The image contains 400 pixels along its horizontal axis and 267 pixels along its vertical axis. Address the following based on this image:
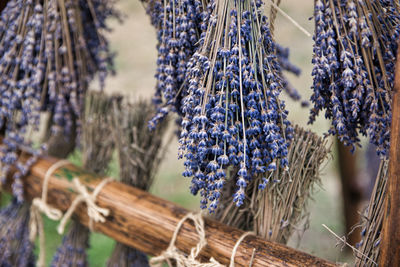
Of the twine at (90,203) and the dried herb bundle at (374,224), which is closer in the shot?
the dried herb bundle at (374,224)

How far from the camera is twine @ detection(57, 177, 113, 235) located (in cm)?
117

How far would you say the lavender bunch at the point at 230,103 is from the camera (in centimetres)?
75

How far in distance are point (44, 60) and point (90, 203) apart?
46 centimetres

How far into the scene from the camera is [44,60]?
47.4 inches

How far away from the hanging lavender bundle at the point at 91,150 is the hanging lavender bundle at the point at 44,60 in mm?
69

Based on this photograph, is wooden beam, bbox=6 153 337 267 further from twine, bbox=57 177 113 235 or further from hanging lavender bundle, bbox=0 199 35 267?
hanging lavender bundle, bbox=0 199 35 267

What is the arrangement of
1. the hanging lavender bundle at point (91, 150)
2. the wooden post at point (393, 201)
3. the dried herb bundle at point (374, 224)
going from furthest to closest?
the hanging lavender bundle at point (91, 150) → the dried herb bundle at point (374, 224) → the wooden post at point (393, 201)

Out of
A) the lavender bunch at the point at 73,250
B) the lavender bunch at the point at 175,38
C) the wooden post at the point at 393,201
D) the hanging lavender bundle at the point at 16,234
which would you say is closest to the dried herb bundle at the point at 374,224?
the wooden post at the point at 393,201

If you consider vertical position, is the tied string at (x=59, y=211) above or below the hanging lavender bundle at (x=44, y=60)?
below

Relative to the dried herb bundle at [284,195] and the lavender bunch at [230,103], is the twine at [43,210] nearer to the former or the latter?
the dried herb bundle at [284,195]

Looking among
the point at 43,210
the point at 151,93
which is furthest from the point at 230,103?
the point at 151,93

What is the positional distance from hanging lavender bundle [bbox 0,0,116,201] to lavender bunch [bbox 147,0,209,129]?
420 mm

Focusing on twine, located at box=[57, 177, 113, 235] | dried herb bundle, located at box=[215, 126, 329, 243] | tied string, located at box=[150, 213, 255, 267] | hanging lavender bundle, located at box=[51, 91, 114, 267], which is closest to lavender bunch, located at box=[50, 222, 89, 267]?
hanging lavender bundle, located at box=[51, 91, 114, 267]

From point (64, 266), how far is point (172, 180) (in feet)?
6.77
